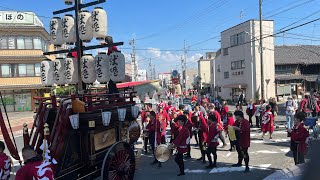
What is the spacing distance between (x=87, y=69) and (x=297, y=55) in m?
36.1

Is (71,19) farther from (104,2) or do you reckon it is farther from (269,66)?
(269,66)

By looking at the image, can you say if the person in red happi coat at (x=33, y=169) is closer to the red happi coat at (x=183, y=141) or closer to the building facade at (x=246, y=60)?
the red happi coat at (x=183, y=141)

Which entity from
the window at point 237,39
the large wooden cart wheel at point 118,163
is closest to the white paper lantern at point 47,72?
the large wooden cart wheel at point 118,163

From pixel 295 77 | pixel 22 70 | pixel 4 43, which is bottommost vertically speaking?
pixel 295 77

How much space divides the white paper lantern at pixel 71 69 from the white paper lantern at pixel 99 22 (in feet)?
3.11

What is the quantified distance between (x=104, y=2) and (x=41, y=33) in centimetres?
3148

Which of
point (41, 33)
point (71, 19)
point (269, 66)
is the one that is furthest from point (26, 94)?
point (71, 19)

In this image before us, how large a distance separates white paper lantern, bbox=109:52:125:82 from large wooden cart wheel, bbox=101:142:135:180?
1.91 meters

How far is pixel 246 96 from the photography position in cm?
3678

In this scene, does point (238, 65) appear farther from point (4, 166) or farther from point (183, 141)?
point (4, 166)

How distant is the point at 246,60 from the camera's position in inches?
1430

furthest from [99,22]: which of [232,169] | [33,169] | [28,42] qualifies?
[28,42]

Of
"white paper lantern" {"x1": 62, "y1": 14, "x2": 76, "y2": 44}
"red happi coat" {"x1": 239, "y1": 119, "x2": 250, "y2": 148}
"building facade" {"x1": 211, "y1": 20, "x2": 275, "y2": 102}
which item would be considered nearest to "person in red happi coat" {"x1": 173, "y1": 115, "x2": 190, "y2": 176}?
"red happi coat" {"x1": 239, "y1": 119, "x2": 250, "y2": 148}

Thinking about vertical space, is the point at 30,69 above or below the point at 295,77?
above
